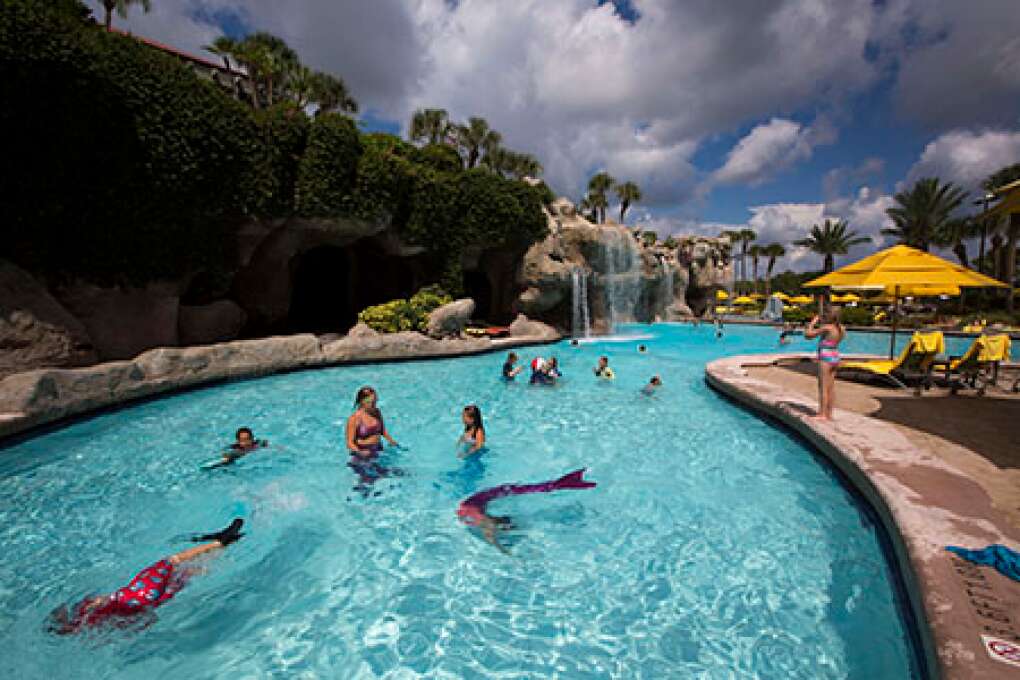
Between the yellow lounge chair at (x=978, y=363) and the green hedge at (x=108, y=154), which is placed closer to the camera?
the yellow lounge chair at (x=978, y=363)

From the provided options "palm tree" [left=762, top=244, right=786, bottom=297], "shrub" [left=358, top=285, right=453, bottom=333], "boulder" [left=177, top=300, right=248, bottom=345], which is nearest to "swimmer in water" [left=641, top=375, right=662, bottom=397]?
"shrub" [left=358, top=285, right=453, bottom=333]

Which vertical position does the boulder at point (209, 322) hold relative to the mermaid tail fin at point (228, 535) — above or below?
above

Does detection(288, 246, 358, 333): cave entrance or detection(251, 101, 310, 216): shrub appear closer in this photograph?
detection(251, 101, 310, 216): shrub

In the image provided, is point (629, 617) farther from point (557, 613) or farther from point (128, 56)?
point (128, 56)

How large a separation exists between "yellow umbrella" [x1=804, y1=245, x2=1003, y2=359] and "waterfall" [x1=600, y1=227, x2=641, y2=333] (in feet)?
57.0

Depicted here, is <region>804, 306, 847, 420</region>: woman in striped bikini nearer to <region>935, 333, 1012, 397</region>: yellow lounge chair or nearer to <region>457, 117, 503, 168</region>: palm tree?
<region>935, 333, 1012, 397</region>: yellow lounge chair

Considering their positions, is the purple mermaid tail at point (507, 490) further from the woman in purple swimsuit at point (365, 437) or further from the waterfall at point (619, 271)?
the waterfall at point (619, 271)

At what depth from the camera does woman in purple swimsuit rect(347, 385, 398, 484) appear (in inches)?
241

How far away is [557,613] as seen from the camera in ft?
11.5

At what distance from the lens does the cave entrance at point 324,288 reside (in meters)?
25.3

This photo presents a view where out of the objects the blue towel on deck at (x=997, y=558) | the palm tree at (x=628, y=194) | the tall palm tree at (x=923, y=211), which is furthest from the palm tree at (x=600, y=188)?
the blue towel on deck at (x=997, y=558)

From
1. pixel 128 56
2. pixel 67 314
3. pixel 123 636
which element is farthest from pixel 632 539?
pixel 128 56

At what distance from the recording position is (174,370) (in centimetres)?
1008

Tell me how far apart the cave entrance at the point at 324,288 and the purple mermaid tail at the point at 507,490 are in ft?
70.4
